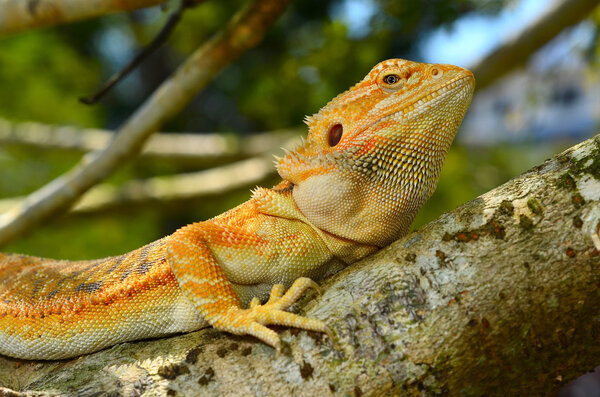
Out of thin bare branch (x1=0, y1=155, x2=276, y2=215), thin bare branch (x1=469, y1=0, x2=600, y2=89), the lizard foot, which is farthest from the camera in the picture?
thin bare branch (x1=0, y1=155, x2=276, y2=215)

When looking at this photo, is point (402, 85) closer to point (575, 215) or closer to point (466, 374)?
point (575, 215)

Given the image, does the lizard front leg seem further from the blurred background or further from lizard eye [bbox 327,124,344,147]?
the blurred background

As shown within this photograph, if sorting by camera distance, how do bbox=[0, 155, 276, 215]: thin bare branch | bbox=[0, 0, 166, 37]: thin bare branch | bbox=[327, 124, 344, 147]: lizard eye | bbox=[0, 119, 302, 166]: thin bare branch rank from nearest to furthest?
bbox=[327, 124, 344, 147]: lizard eye < bbox=[0, 0, 166, 37]: thin bare branch < bbox=[0, 155, 276, 215]: thin bare branch < bbox=[0, 119, 302, 166]: thin bare branch

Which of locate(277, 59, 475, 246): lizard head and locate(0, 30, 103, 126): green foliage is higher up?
locate(0, 30, 103, 126): green foliage

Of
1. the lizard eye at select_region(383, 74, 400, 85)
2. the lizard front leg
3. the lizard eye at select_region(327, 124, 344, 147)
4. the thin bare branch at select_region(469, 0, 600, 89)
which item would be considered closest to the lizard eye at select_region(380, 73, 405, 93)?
the lizard eye at select_region(383, 74, 400, 85)

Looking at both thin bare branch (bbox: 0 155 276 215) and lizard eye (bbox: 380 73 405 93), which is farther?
thin bare branch (bbox: 0 155 276 215)

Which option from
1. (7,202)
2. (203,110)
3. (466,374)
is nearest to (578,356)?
(466,374)

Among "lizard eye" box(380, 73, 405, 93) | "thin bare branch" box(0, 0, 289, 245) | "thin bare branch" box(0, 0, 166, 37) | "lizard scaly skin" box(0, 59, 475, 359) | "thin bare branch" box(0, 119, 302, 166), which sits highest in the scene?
"thin bare branch" box(0, 119, 302, 166)
